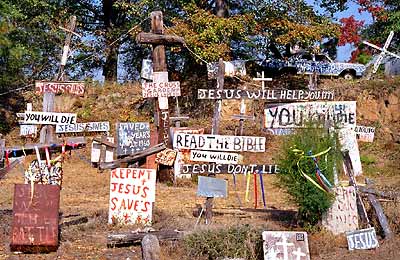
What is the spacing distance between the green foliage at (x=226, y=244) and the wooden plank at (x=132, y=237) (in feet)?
1.33

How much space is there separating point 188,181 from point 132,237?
22.0ft

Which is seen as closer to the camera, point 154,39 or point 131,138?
point 154,39

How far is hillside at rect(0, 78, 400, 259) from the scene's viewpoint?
8.24 m

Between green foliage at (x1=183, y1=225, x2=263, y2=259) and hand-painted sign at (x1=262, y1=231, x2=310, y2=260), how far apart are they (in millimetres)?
215

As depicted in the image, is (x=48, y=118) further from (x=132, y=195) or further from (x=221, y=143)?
(x=221, y=143)

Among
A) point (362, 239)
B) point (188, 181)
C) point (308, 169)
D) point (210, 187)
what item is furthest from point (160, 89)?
point (362, 239)

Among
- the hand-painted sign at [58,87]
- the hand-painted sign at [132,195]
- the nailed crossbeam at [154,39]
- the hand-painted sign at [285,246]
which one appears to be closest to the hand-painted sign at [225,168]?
the hand-painted sign at [132,195]

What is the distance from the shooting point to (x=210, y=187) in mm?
9242

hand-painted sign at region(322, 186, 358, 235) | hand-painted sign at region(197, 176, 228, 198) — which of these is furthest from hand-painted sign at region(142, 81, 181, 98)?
hand-painted sign at region(322, 186, 358, 235)

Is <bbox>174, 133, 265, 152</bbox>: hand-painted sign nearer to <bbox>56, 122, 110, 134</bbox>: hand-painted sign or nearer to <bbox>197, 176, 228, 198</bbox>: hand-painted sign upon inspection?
<bbox>197, 176, 228, 198</bbox>: hand-painted sign

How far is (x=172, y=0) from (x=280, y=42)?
4.10m

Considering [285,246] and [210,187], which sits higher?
[210,187]

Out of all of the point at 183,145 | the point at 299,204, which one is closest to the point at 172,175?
the point at 183,145

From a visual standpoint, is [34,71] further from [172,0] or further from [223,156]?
[223,156]
